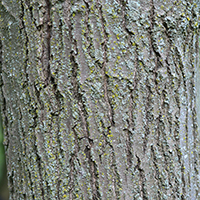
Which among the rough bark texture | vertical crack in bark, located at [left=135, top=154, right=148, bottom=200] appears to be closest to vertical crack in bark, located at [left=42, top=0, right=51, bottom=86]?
the rough bark texture

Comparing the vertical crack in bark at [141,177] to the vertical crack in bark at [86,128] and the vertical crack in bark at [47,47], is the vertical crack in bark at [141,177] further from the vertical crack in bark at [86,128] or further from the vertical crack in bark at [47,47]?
the vertical crack in bark at [47,47]

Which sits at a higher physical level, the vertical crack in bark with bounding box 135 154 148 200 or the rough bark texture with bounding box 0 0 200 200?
the rough bark texture with bounding box 0 0 200 200

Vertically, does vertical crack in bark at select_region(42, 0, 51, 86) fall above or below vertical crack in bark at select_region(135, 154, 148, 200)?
above

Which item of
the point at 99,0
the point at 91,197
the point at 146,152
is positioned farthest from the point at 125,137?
the point at 99,0

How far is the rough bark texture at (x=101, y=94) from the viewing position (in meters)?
0.77

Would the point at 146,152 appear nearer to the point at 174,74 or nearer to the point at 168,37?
the point at 174,74

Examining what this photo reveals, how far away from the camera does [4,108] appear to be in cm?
90

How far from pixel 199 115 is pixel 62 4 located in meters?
0.65

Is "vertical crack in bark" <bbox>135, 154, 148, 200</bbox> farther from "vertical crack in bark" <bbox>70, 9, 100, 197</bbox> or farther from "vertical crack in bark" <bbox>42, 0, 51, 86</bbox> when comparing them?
"vertical crack in bark" <bbox>42, 0, 51, 86</bbox>

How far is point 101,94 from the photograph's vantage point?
0.77 meters

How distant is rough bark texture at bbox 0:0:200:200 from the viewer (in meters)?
0.77

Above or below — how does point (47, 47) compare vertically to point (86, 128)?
above

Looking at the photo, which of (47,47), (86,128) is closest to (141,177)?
(86,128)

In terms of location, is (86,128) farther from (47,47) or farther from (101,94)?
(47,47)
